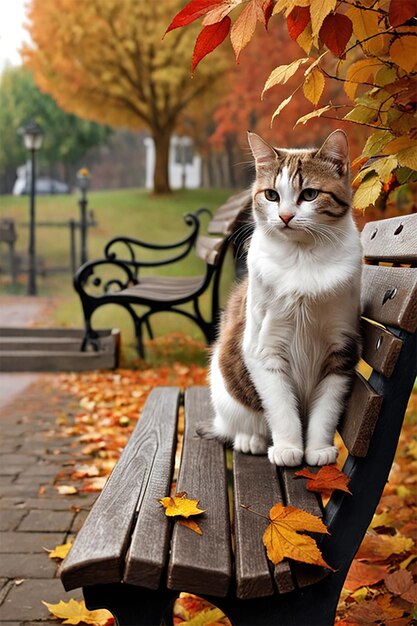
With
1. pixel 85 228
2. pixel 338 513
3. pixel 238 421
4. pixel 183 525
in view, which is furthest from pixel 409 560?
pixel 85 228

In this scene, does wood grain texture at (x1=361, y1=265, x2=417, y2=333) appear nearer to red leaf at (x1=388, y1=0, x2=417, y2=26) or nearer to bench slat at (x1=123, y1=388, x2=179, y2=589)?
red leaf at (x1=388, y1=0, x2=417, y2=26)

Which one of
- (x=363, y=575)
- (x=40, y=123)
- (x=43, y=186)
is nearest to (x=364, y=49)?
(x=363, y=575)

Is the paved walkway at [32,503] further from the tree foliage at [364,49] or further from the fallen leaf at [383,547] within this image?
the tree foliage at [364,49]

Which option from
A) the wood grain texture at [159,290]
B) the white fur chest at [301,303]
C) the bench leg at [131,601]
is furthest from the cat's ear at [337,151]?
the wood grain texture at [159,290]

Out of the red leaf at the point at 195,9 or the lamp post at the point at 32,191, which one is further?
the lamp post at the point at 32,191

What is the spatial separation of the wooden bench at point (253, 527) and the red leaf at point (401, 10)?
1.52 ft

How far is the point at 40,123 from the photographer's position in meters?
12.0

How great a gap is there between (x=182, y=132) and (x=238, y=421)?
8501 millimetres

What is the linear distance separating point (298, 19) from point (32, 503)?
228 centimetres

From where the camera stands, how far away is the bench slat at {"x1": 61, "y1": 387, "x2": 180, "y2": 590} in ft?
4.20

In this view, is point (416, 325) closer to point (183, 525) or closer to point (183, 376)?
point (183, 525)

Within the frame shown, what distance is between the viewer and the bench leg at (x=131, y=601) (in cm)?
132

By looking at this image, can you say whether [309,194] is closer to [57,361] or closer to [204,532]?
[204,532]

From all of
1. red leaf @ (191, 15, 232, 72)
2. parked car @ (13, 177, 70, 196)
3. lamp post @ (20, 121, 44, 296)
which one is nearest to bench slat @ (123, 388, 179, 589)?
red leaf @ (191, 15, 232, 72)
